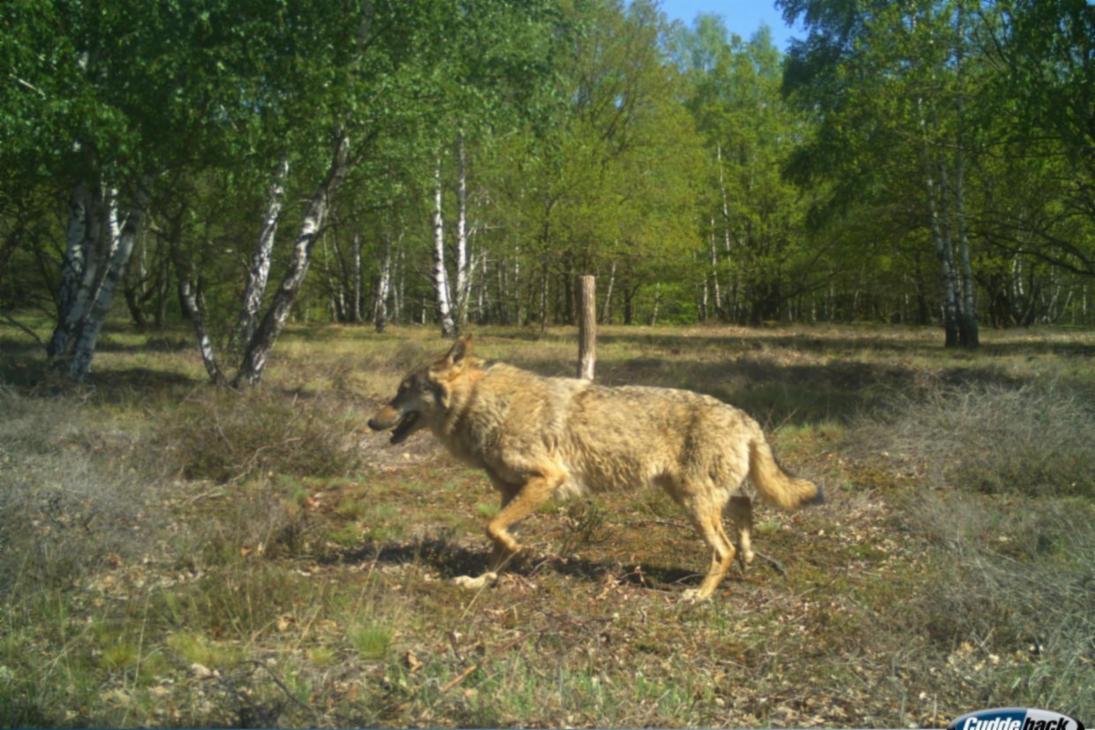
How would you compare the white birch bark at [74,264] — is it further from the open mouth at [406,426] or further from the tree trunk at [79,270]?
the open mouth at [406,426]

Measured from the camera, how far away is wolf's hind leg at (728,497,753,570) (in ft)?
23.1

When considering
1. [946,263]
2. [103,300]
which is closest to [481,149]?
[103,300]

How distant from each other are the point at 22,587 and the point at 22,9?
9484 millimetres

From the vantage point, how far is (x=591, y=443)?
22.4ft

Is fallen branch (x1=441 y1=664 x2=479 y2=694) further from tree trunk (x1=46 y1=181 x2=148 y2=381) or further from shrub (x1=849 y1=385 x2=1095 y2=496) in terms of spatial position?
tree trunk (x1=46 y1=181 x2=148 y2=381)

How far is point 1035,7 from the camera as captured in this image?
46.1ft

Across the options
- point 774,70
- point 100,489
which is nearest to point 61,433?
point 100,489

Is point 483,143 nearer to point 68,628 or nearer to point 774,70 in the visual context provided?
point 68,628

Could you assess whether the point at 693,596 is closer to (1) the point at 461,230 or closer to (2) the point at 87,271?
(2) the point at 87,271

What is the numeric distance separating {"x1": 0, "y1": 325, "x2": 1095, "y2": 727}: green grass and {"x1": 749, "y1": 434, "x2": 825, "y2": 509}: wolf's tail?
0.68 metres

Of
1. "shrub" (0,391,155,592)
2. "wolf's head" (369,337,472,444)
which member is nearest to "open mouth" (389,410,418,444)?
"wolf's head" (369,337,472,444)

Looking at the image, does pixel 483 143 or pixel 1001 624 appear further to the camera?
pixel 483 143

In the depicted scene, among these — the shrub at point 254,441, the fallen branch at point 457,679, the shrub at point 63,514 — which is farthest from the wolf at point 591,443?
→ the shrub at point 254,441

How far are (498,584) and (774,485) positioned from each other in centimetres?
228
